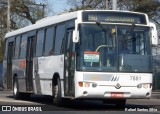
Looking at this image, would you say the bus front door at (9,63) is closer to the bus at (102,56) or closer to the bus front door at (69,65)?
the bus at (102,56)

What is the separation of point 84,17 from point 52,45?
2.64 meters

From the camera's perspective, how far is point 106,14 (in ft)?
54.4

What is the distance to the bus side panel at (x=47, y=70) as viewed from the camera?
17484 millimetres

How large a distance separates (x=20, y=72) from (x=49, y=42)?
155 inches

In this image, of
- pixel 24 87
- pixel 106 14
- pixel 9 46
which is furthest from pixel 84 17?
pixel 9 46

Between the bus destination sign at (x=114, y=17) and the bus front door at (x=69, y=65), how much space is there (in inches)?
36.0

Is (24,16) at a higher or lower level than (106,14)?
higher

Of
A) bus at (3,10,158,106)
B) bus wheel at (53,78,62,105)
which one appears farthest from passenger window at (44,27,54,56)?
bus wheel at (53,78,62,105)

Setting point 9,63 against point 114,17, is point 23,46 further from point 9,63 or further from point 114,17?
point 114,17

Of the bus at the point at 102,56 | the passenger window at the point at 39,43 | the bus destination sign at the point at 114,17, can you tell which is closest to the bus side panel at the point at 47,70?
the bus at the point at 102,56

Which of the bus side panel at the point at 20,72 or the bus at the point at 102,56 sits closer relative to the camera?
the bus at the point at 102,56

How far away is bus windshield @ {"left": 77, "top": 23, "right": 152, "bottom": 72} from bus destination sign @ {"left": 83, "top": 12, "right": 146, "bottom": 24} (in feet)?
0.76

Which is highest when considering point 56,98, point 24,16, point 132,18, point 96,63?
point 24,16

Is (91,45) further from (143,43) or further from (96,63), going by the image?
(143,43)
